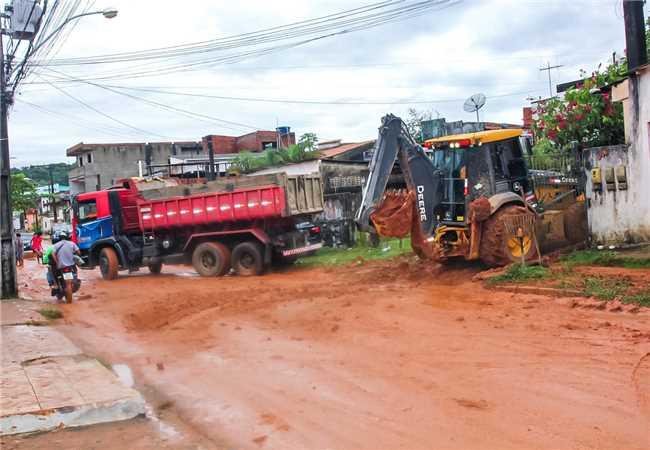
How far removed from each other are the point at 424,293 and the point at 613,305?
3.39 m

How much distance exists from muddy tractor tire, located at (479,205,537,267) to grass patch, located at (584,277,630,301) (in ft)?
6.65

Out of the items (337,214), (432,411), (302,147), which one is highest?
(302,147)

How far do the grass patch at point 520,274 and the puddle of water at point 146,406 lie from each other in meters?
6.41

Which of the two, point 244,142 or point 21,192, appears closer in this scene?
point 21,192

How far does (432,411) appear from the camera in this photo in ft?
18.2

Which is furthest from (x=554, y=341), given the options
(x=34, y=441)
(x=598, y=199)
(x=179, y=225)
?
(x=179, y=225)

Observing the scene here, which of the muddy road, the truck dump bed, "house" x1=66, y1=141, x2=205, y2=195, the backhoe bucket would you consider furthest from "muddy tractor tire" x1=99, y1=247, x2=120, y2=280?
"house" x1=66, y1=141, x2=205, y2=195

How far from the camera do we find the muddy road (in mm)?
5145

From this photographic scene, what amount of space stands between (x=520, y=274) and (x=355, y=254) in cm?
799

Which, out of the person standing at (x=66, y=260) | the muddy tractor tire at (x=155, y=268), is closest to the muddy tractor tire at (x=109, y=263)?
the muddy tractor tire at (x=155, y=268)

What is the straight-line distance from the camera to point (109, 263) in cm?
1909

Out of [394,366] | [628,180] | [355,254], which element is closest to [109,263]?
[355,254]

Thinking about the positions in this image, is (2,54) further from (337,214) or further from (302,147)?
(302,147)

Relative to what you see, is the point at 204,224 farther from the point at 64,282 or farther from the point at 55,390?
the point at 55,390
